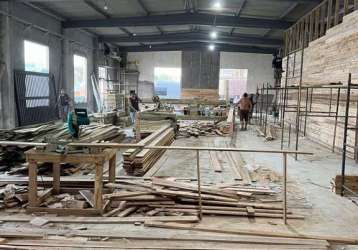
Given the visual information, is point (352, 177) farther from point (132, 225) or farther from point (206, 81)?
point (206, 81)

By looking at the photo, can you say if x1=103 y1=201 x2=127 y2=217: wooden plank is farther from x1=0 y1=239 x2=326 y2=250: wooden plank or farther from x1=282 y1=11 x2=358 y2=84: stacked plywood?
x1=282 y1=11 x2=358 y2=84: stacked plywood

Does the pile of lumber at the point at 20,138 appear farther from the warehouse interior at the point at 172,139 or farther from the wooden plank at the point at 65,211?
the wooden plank at the point at 65,211

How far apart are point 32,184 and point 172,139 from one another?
7828 mm

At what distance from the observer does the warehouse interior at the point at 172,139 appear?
4945 millimetres

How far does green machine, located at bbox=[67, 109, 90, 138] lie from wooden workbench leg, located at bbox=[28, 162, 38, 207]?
103 centimetres

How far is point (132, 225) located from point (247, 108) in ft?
39.7

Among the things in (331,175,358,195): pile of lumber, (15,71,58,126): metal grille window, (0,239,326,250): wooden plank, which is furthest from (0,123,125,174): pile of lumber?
(331,175,358,195): pile of lumber

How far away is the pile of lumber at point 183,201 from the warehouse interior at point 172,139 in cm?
2

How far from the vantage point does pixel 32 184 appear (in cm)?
536

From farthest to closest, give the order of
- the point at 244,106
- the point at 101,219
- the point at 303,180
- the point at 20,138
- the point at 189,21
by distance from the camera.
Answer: the point at 189,21 → the point at 244,106 → the point at 20,138 → the point at 303,180 → the point at 101,219

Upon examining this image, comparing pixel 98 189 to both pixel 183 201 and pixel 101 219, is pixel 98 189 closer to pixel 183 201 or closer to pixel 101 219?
pixel 101 219

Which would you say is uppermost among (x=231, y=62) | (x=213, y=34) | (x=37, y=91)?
(x=213, y=34)

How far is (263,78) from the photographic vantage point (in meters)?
29.2

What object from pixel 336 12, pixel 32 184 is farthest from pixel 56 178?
pixel 336 12
